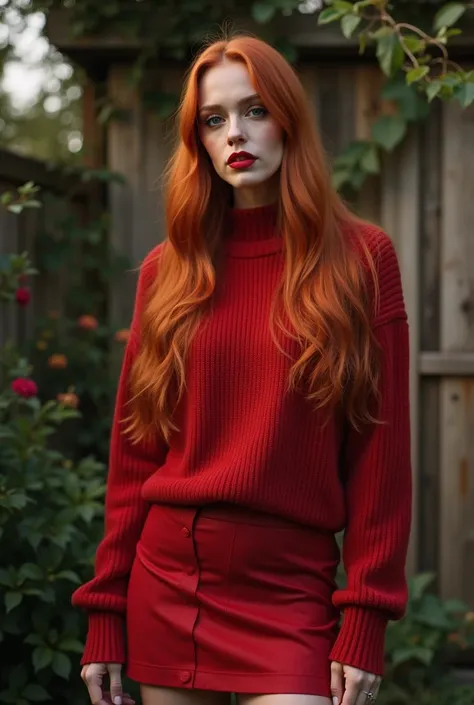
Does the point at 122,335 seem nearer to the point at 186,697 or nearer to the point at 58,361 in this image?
the point at 58,361

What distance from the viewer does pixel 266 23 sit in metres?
3.90

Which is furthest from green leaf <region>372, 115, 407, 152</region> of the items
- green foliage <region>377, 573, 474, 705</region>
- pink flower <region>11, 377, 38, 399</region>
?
pink flower <region>11, 377, 38, 399</region>

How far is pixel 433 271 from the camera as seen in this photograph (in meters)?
4.05

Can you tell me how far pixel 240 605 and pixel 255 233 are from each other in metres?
0.74

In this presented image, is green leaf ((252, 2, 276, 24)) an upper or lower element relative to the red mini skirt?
upper

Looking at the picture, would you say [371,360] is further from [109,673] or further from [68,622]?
[68,622]

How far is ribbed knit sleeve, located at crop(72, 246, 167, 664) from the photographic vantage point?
7.55 feet

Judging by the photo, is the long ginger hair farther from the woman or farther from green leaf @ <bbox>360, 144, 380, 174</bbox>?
green leaf @ <bbox>360, 144, 380, 174</bbox>

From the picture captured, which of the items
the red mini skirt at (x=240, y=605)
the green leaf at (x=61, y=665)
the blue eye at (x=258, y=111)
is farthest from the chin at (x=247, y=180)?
the green leaf at (x=61, y=665)

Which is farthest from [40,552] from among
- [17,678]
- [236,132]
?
[236,132]

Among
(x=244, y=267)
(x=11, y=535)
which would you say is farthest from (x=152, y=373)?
(x=11, y=535)

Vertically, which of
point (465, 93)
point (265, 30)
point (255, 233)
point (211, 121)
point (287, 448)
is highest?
point (265, 30)

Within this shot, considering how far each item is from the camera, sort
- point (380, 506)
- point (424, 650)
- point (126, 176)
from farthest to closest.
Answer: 1. point (126, 176)
2. point (424, 650)
3. point (380, 506)

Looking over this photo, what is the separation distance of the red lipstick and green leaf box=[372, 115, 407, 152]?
1.82 metres
